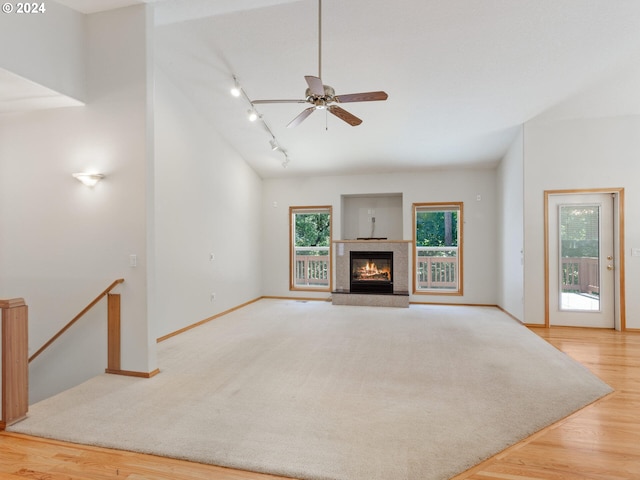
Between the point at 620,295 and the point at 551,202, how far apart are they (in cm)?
168

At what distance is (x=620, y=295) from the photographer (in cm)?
491

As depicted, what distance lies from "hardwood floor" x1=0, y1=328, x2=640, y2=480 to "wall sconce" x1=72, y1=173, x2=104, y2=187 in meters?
2.26

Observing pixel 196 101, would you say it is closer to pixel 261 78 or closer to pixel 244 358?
pixel 261 78

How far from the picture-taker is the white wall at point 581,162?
4.88m

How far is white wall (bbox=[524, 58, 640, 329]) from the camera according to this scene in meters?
4.88

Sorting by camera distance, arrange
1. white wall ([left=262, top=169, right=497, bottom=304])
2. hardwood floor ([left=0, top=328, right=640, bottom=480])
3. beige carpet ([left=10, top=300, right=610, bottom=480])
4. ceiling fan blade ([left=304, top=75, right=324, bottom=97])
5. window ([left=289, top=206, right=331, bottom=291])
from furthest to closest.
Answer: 1. window ([left=289, top=206, right=331, bottom=291])
2. white wall ([left=262, top=169, right=497, bottom=304])
3. ceiling fan blade ([left=304, top=75, right=324, bottom=97])
4. beige carpet ([left=10, top=300, right=610, bottom=480])
5. hardwood floor ([left=0, top=328, right=640, bottom=480])

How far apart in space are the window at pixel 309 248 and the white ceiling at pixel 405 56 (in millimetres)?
2490

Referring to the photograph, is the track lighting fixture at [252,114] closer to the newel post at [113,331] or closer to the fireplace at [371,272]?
the newel post at [113,331]

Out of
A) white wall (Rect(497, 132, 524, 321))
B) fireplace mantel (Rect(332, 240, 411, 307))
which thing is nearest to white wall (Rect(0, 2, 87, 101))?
fireplace mantel (Rect(332, 240, 411, 307))

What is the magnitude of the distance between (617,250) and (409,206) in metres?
3.50

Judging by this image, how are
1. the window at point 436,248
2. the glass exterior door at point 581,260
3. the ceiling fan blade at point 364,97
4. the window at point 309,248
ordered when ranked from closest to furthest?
1. the ceiling fan blade at point 364,97
2. the glass exterior door at point 581,260
3. the window at point 436,248
4. the window at point 309,248

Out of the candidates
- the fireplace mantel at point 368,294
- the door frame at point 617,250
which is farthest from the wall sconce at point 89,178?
the door frame at point 617,250

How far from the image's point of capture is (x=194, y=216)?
205 inches
